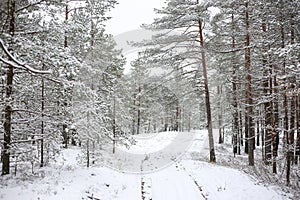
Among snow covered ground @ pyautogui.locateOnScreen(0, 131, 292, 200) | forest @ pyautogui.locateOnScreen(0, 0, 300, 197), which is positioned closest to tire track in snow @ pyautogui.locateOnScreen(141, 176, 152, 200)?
snow covered ground @ pyautogui.locateOnScreen(0, 131, 292, 200)

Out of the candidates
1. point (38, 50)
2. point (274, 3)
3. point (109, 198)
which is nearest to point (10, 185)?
point (109, 198)

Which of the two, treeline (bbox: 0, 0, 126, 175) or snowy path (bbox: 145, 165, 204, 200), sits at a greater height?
treeline (bbox: 0, 0, 126, 175)

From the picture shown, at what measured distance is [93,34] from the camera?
17.7 meters

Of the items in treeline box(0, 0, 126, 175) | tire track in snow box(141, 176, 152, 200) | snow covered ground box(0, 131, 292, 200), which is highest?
treeline box(0, 0, 126, 175)

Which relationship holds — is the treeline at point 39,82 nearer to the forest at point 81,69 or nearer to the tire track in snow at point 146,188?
the forest at point 81,69

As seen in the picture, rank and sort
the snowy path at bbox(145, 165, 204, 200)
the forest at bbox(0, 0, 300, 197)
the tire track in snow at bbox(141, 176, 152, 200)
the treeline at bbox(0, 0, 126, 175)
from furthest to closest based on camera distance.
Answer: the tire track in snow at bbox(141, 176, 152, 200) < the snowy path at bbox(145, 165, 204, 200) < the forest at bbox(0, 0, 300, 197) < the treeline at bbox(0, 0, 126, 175)

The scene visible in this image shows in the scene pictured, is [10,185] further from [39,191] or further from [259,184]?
[259,184]

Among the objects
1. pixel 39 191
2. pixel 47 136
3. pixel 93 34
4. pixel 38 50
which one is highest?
pixel 93 34

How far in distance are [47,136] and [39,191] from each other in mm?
2140

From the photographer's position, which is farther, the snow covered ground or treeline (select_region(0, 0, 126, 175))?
the snow covered ground

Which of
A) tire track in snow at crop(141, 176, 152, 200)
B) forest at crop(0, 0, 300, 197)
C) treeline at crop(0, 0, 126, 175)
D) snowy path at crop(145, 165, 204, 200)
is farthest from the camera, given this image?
tire track in snow at crop(141, 176, 152, 200)

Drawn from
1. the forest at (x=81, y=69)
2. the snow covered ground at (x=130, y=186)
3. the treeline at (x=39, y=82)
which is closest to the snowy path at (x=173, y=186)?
the snow covered ground at (x=130, y=186)

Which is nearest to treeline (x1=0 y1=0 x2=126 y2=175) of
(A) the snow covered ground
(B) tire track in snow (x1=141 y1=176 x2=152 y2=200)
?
Result: (A) the snow covered ground

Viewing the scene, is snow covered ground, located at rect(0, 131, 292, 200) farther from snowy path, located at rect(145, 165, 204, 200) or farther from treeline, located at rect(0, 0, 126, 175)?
treeline, located at rect(0, 0, 126, 175)
